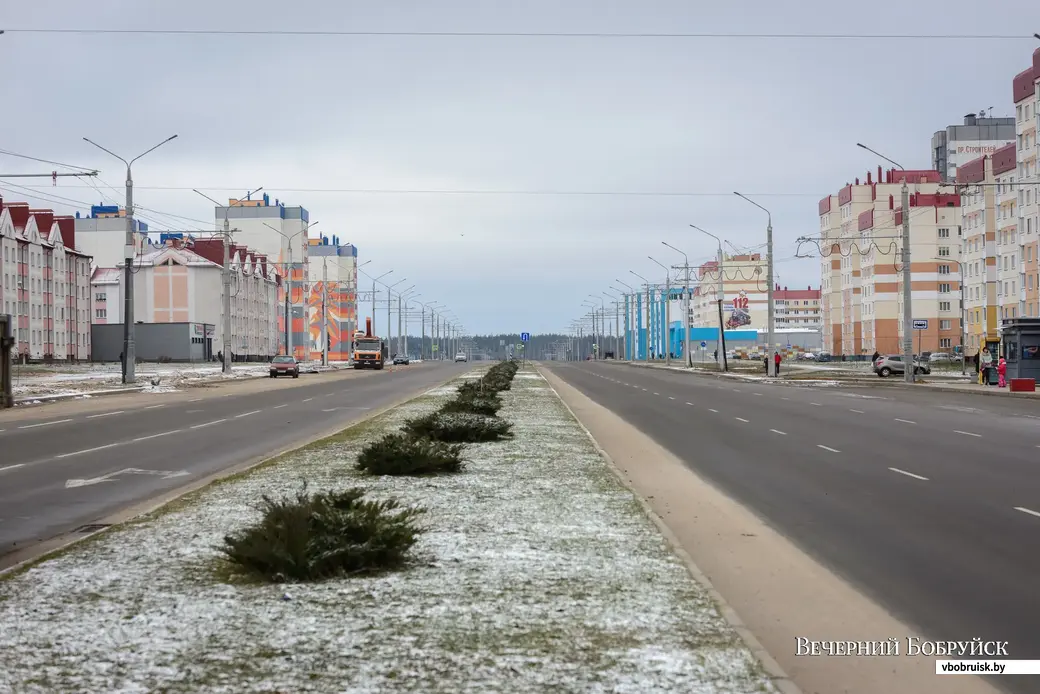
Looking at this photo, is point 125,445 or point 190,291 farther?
point 190,291

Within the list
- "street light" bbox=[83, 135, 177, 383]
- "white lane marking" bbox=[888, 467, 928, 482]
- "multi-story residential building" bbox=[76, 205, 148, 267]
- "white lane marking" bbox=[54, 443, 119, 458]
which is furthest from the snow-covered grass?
"multi-story residential building" bbox=[76, 205, 148, 267]

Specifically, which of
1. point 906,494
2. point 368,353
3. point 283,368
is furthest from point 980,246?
point 906,494

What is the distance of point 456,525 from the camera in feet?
35.1

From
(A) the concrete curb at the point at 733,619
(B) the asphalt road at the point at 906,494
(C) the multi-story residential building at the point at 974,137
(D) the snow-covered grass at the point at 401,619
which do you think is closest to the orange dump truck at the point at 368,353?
(B) the asphalt road at the point at 906,494

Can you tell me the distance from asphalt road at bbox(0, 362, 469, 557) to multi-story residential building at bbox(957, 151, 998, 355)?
84.9 meters

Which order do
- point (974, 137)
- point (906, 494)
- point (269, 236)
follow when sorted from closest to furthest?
1. point (906, 494)
2. point (974, 137)
3. point (269, 236)

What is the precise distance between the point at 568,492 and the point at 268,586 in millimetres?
6188

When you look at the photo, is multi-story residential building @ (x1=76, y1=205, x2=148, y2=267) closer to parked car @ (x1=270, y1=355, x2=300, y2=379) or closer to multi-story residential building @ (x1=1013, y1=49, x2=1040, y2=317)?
parked car @ (x1=270, y1=355, x2=300, y2=379)

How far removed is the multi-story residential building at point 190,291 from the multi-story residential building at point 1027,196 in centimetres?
7452

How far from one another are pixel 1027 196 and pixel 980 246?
22790 millimetres

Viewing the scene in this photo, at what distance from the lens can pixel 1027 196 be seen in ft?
302

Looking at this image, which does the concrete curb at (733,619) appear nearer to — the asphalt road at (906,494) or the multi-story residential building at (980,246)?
the asphalt road at (906,494)

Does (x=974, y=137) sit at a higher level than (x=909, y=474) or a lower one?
higher

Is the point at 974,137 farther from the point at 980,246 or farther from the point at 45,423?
the point at 45,423
